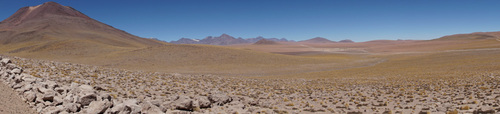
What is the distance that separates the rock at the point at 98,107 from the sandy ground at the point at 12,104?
1.77 meters

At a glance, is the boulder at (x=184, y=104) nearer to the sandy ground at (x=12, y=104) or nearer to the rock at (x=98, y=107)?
the rock at (x=98, y=107)

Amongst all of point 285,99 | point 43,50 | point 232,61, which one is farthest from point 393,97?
point 43,50

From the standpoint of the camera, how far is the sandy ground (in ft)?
21.5

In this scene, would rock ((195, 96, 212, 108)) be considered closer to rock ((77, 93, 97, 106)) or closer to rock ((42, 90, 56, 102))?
rock ((77, 93, 97, 106))

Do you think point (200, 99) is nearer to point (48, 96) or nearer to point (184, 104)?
point (184, 104)

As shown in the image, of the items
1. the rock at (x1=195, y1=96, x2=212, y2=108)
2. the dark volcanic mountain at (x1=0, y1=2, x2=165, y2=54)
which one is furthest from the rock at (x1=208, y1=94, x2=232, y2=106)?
the dark volcanic mountain at (x1=0, y1=2, x2=165, y2=54)

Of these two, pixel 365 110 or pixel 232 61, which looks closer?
pixel 365 110

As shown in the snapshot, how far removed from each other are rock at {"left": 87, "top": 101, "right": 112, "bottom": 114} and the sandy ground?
1.77 m

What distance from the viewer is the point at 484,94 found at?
45.0 feet

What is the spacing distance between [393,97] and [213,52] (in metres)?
48.8

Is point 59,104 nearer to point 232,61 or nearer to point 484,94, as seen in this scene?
point 484,94

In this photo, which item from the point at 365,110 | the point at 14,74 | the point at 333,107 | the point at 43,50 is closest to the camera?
the point at 14,74

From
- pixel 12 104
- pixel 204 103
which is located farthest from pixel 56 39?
pixel 204 103

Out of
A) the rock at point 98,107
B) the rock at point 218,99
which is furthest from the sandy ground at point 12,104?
the rock at point 218,99
